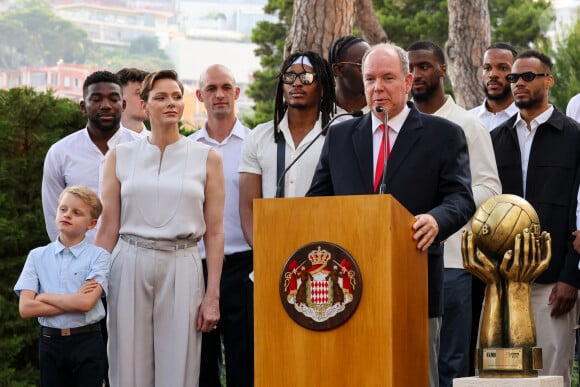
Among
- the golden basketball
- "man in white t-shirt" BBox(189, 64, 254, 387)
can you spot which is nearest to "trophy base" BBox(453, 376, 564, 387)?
the golden basketball

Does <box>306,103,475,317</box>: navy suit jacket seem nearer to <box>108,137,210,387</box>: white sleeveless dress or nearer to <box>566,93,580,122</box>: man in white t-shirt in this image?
<box>108,137,210,387</box>: white sleeveless dress

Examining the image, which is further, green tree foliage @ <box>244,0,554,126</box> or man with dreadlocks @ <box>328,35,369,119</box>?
green tree foliage @ <box>244,0,554,126</box>

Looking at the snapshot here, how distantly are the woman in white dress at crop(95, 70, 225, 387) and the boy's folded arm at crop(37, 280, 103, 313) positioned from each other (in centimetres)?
9

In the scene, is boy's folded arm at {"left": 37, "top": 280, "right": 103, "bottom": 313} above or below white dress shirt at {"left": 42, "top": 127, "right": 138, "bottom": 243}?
below

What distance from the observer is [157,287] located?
6793 mm

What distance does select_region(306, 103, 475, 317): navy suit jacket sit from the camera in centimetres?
591

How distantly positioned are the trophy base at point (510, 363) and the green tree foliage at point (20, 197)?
517cm

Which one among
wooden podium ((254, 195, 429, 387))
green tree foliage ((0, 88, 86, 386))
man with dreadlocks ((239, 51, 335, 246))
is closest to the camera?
wooden podium ((254, 195, 429, 387))

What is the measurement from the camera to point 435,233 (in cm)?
546

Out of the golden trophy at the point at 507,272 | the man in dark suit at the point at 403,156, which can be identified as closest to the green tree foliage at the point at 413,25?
the man in dark suit at the point at 403,156

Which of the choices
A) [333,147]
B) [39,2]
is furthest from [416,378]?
[39,2]

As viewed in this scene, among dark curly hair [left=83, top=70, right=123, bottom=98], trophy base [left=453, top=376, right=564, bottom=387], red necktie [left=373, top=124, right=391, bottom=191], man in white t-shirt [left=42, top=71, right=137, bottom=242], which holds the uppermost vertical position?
dark curly hair [left=83, top=70, right=123, bottom=98]

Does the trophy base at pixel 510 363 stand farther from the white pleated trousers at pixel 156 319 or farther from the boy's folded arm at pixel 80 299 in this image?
the boy's folded arm at pixel 80 299

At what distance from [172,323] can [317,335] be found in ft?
5.78
